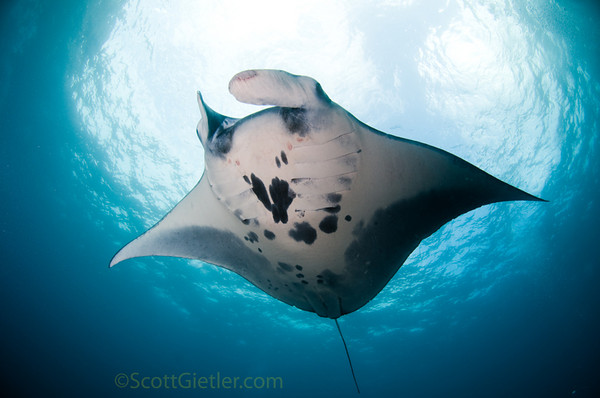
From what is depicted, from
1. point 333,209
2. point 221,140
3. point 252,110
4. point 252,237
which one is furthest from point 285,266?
point 252,110

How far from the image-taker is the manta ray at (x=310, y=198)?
1.70 m

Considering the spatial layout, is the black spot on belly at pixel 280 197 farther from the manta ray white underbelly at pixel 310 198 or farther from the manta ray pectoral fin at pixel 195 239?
the manta ray pectoral fin at pixel 195 239

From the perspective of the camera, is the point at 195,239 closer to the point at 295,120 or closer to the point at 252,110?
the point at 295,120

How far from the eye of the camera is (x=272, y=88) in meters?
1.35

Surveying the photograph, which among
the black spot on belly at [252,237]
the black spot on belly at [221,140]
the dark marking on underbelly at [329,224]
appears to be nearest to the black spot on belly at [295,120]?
the black spot on belly at [221,140]

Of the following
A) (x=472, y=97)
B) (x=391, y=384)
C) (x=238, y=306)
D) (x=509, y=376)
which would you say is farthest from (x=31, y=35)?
(x=509, y=376)

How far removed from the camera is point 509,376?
3238 centimetres

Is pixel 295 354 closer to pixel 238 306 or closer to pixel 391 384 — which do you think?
pixel 238 306

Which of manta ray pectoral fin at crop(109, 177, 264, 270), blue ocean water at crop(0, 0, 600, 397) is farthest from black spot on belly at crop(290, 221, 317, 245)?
blue ocean water at crop(0, 0, 600, 397)

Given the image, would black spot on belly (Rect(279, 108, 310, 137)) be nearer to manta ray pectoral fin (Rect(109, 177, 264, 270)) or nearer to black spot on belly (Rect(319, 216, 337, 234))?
black spot on belly (Rect(319, 216, 337, 234))

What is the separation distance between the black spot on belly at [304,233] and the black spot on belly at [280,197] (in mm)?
113

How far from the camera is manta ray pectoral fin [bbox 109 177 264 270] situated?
247 cm

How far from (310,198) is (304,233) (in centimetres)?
31

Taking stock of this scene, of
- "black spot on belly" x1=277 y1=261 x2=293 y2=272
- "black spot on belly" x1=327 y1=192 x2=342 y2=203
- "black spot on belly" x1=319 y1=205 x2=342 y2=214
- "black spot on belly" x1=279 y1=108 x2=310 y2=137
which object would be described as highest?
"black spot on belly" x1=279 y1=108 x2=310 y2=137
